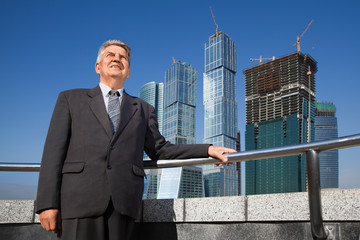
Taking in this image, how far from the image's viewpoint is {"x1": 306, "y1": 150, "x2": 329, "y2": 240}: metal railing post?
220 cm

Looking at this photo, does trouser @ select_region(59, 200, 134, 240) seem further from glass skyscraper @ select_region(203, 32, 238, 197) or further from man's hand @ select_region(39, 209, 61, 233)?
glass skyscraper @ select_region(203, 32, 238, 197)

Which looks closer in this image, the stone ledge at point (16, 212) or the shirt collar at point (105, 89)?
the shirt collar at point (105, 89)

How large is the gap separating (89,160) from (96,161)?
48 mm

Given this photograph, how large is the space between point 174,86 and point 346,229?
194 meters

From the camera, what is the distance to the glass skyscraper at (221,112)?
181 metres

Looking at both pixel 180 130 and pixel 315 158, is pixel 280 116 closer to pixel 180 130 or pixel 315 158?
pixel 180 130

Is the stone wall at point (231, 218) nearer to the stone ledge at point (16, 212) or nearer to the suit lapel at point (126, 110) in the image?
the stone ledge at point (16, 212)

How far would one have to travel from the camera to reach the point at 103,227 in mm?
2166

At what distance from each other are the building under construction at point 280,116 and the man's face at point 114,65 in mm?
159265

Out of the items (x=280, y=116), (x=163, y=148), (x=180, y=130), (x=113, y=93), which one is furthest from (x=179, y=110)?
(x=113, y=93)

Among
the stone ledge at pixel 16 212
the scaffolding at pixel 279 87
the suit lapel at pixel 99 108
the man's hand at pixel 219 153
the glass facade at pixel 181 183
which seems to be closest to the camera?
the suit lapel at pixel 99 108

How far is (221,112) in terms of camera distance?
609 ft

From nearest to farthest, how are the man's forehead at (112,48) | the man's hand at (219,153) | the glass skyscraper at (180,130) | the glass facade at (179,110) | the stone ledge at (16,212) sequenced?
1. the man's hand at (219,153)
2. the man's forehead at (112,48)
3. the stone ledge at (16,212)
4. the glass skyscraper at (180,130)
5. the glass facade at (179,110)

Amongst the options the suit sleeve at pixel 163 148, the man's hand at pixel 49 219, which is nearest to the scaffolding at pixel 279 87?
the suit sleeve at pixel 163 148
